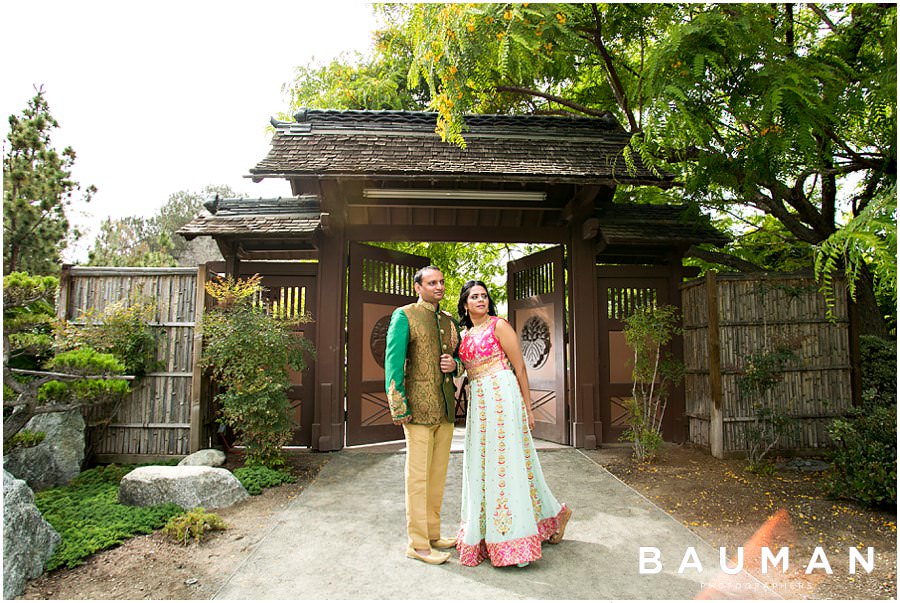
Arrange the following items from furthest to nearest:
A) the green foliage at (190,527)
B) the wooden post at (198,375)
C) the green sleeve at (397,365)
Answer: the wooden post at (198,375), the green foliage at (190,527), the green sleeve at (397,365)

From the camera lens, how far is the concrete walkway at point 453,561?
2824mm

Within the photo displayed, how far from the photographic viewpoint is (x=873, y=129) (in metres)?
4.76

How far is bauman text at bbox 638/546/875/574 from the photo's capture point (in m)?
3.13

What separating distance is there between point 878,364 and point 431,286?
5.73 m

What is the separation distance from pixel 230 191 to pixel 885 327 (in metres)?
27.9

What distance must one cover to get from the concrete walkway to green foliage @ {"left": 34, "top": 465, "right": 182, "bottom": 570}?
0.96 metres

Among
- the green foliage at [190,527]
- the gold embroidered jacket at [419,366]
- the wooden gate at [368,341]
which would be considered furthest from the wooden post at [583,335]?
the green foliage at [190,527]

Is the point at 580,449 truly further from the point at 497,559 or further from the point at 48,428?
the point at 48,428

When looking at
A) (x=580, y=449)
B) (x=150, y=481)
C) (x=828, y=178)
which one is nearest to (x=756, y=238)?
Result: (x=828, y=178)

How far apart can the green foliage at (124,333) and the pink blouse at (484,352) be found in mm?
4014

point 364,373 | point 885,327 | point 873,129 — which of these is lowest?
point 364,373

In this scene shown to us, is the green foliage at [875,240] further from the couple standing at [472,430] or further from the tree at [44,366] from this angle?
the tree at [44,366]

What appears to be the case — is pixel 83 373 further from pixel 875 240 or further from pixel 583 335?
pixel 583 335

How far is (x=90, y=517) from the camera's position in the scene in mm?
3879
